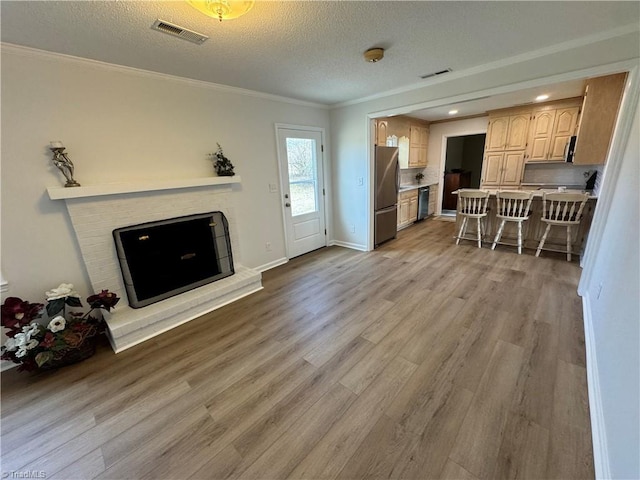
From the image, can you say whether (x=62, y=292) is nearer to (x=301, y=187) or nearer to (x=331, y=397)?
(x=331, y=397)

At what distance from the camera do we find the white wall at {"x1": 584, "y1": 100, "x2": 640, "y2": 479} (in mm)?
1073

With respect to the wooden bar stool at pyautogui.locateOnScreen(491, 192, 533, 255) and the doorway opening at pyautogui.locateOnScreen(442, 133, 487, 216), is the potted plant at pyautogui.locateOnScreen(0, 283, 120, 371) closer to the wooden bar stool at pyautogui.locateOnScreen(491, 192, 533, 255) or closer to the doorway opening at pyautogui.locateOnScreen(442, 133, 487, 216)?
the wooden bar stool at pyautogui.locateOnScreen(491, 192, 533, 255)

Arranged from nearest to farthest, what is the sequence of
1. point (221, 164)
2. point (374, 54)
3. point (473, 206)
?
point (374, 54) < point (221, 164) < point (473, 206)

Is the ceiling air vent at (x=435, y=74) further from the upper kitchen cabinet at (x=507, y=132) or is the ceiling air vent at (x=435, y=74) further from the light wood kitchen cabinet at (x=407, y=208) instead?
the upper kitchen cabinet at (x=507, y=132)

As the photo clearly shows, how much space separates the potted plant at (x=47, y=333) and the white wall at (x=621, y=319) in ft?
10.9

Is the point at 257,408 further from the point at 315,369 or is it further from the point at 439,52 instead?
the point at 439,52

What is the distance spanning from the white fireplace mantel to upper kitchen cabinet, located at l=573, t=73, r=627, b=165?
4.54m

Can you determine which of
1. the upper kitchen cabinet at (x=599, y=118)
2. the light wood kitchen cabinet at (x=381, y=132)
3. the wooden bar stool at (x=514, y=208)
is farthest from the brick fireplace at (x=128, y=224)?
the upper kitchen cabinet at (x=599, y=118)

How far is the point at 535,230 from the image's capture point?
4250 mm

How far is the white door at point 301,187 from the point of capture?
3959mm

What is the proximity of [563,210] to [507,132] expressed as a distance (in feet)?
8.46

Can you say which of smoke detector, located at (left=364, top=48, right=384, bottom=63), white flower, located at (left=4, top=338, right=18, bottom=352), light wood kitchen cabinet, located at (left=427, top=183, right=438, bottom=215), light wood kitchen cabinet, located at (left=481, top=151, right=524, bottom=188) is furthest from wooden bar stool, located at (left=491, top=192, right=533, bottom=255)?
white flower, located at (left=4, top=338, right=18, bottom=352)

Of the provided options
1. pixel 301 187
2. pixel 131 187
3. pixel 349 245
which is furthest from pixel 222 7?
pixel 349 245

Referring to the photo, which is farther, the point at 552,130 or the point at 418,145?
the point at 418,145
